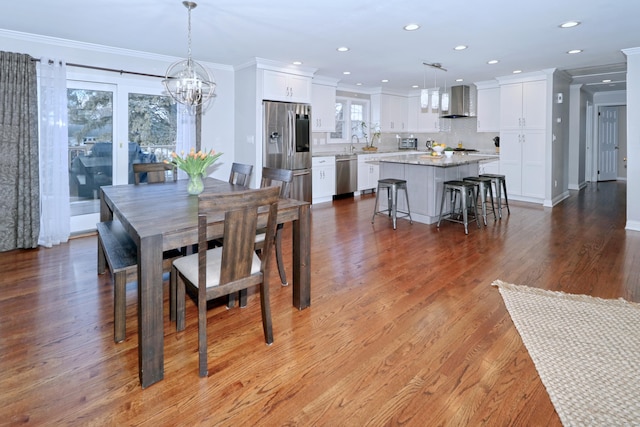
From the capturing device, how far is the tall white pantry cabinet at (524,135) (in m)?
6.87

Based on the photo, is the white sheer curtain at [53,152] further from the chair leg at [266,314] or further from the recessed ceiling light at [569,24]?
the recessed ceiling light at [569,24]

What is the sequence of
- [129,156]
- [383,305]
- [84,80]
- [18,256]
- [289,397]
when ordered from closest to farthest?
[289,397], [383,305], [18,256], [84,80], [129,156]

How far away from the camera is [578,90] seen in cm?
840

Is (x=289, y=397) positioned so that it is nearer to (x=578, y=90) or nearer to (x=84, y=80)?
(x=84, y=80)

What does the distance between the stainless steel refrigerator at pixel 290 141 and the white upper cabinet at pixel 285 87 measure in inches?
4.0

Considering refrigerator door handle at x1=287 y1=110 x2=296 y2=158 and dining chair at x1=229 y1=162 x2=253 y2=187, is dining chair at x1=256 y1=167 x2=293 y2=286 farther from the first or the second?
refrigerator door handle at x1=287 y1=110 x2=296 y2=158

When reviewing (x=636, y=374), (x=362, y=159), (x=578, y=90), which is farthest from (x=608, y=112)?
(x=636, y=374)

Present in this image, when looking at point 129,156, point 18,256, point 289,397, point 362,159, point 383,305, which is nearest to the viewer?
point 289,397

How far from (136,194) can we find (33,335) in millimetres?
1302

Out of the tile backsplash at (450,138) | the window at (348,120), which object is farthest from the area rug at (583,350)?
the window at (348,120)

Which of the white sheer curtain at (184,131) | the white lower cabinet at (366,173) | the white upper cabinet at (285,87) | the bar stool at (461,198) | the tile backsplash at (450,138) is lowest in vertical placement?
the bar stool at (461,198)

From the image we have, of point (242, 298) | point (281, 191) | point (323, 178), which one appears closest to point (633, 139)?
point (323, 178)

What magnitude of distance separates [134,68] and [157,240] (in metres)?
4.22

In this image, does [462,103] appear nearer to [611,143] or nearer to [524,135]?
[524,135]
